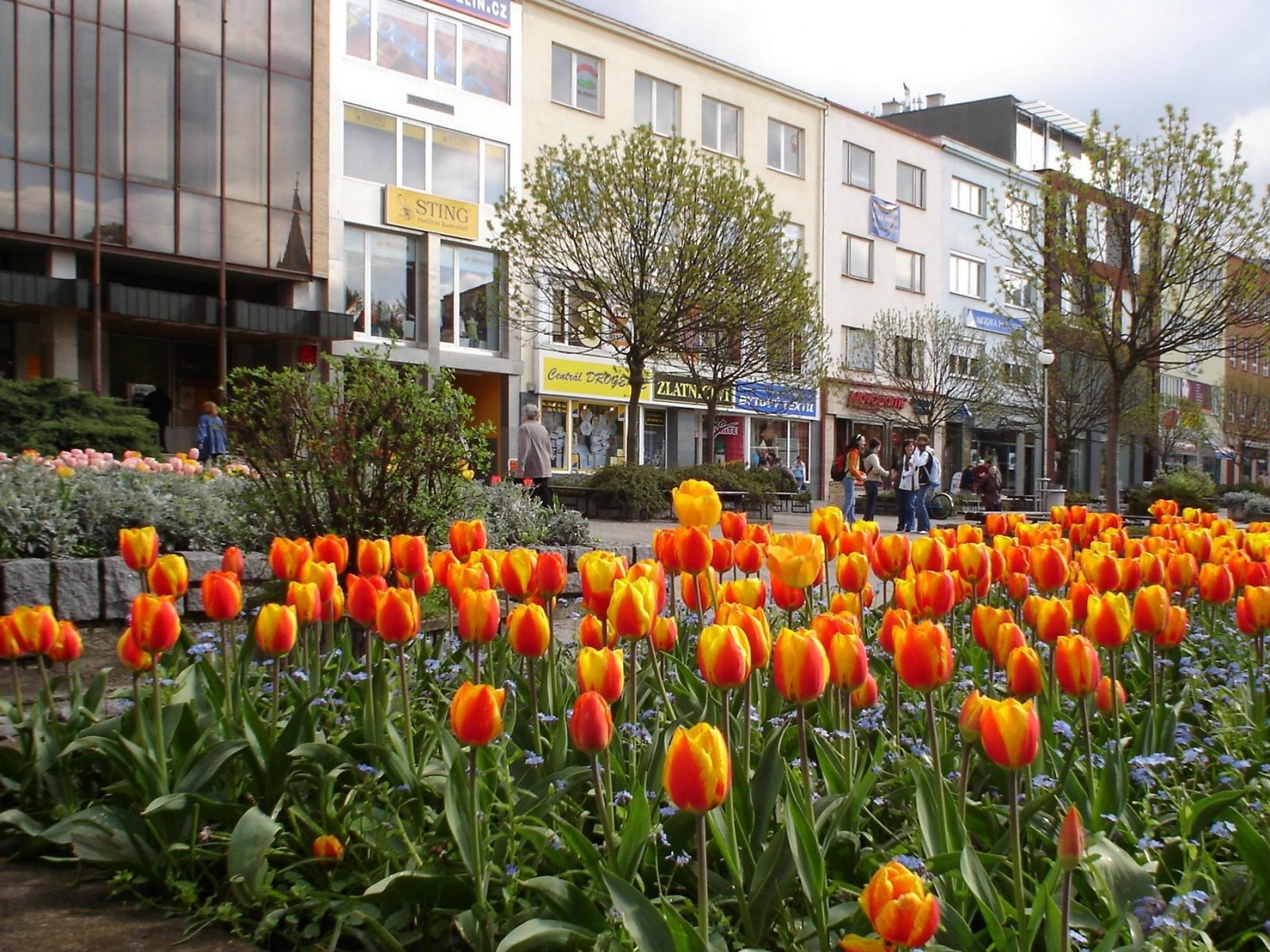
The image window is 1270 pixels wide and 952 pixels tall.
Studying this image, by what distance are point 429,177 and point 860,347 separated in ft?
56.4

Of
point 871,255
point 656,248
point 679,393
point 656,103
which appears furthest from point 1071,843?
point 871,255

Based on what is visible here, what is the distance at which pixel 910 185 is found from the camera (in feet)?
130

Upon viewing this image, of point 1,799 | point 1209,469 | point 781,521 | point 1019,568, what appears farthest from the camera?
point 1209,469

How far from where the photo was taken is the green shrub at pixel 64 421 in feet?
42.3

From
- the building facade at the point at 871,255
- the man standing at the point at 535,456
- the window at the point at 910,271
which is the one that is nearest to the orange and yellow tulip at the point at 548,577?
the man standing at the point at 535,456

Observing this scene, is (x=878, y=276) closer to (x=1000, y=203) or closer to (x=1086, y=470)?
(x=1000, y=203)

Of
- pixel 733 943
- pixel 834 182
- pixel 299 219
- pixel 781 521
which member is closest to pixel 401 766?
pixel 733 943

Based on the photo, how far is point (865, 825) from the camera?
228cm

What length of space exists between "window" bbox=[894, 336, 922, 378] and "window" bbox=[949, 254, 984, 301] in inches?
227

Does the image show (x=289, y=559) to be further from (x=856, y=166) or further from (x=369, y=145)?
(x=856, y=166)

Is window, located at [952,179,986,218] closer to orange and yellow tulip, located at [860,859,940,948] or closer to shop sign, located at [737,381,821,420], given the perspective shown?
shop sign, located at [737,381,821,420]

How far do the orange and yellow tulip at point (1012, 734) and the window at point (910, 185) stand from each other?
3951cm

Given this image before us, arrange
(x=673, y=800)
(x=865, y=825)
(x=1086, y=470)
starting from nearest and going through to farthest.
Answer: (x=673, y=800) → (x=865, y=825) → (x=1086, y=470)

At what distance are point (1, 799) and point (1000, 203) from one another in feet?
147
